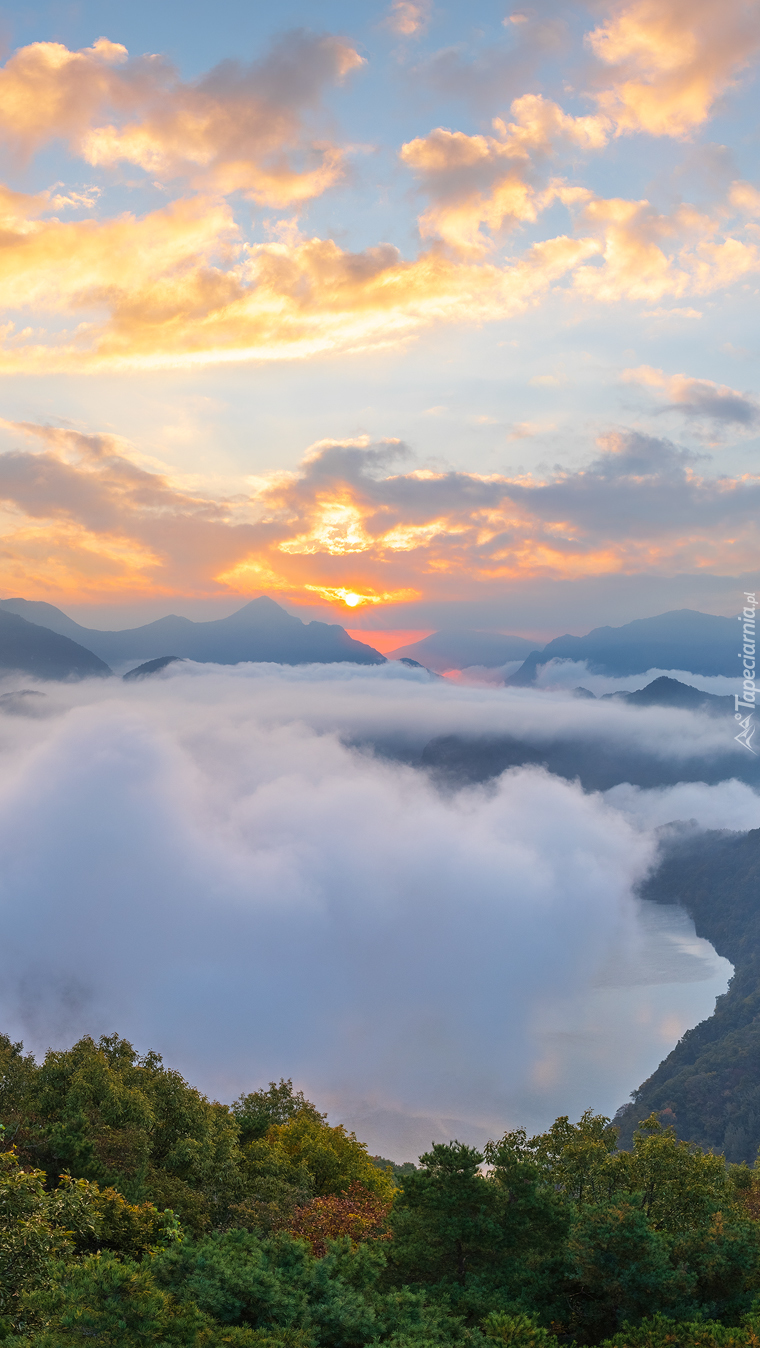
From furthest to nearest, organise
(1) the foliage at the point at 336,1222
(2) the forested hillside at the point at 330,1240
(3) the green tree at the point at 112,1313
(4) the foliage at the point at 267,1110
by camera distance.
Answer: (4) the foliage at the point at 267,1110 → (1) the foliage at the point at 336,1222 → (2) the forested hillside at the point at 330,1240 → (3) the green tree at the point at 112,1313

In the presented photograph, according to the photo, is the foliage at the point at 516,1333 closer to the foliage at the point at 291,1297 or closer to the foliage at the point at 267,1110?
the foliage at the point at 291,1297

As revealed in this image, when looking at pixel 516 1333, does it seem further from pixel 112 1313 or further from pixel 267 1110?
pixel 267 1110

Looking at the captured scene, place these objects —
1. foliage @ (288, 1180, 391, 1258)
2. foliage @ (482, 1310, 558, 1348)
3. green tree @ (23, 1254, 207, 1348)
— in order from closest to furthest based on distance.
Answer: green tree @ (23, 1254, 207, 1348), foliage @ (482, 1310, 558, 1348), foliage @ (288, 1180, 391, 1258)

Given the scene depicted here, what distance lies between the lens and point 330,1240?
17.5 metres

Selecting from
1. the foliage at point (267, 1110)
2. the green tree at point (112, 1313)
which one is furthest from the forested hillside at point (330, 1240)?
the foliage at point (267, 1110)

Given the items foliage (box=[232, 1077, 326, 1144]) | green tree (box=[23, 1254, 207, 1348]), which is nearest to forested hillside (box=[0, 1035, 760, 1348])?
green tree (box=[23, 1254, 207, 1348])

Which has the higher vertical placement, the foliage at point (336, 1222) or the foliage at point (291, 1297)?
the foliage at point (291, 1297)

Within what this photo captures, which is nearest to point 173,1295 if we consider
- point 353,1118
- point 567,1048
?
point 353,1118

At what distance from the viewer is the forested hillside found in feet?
46.5

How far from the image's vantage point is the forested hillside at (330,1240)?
1416 cm

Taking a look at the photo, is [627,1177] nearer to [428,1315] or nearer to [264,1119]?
[428,1315]

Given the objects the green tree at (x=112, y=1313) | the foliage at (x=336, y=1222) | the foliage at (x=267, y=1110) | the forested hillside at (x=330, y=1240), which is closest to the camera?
the green tree at (x=112, y=1313)

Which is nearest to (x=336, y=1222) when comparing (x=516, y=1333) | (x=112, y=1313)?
(x=516, y=1333)

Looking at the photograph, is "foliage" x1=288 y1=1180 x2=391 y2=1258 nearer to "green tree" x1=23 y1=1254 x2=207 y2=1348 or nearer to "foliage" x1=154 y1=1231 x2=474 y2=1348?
"foliage" x1=154 y1=1231 x2=474 y2=1348
